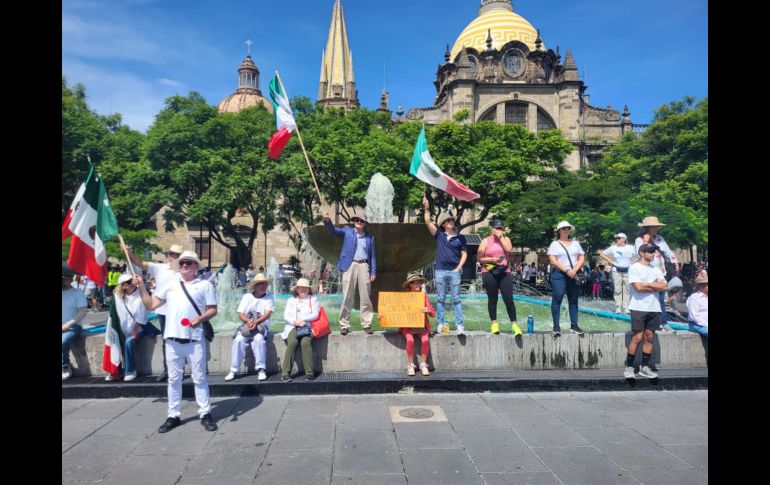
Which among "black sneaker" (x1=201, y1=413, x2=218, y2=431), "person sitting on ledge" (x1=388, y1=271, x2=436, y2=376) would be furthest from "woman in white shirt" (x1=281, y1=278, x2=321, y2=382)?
"black sneaker" (x1=201, y1=413, x2=218, y2=431)

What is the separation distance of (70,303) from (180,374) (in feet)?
9.14

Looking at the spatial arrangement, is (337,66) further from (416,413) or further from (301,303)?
(416,413)

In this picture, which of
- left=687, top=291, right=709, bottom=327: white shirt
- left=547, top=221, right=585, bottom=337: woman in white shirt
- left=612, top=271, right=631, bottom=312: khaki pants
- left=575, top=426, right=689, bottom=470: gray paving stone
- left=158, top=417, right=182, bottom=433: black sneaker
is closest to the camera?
left=575, top=426, right=689, bottom=470: gray paving stone

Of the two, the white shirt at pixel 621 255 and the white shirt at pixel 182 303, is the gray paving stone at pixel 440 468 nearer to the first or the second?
the white shirt at pixel 182 303

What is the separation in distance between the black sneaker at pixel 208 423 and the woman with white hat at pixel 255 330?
1396 mm

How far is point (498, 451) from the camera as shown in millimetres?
4469

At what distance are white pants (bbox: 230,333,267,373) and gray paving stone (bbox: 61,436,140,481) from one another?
6.21ft

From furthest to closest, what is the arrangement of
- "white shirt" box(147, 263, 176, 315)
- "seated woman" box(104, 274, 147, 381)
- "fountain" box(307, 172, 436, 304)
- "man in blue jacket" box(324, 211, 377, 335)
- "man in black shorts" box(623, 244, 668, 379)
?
"fountain" box(307, 172, 436, 304) → "man in blue jacket" box(324, 211, 377, 335) → "seated woman" box(104, 274, 147, 381) → "man in black shorts" box(623, 244, 668, 379) → "white shirt" box(147, 263, 176, 315)

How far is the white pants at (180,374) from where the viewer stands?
5168 mm

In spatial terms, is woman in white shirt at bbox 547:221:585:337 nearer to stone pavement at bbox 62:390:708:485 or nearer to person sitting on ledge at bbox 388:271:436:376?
stone pavement at bbox 62:390:708:485

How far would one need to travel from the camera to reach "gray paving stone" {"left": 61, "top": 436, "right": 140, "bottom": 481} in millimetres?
4066

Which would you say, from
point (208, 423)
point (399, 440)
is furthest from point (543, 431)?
point (208, 423)
